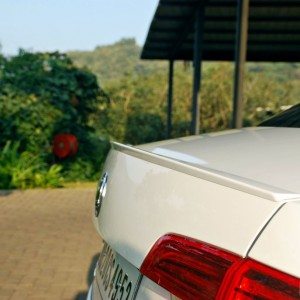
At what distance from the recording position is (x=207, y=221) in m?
1.41

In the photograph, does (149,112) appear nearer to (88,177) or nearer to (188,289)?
(88,177)

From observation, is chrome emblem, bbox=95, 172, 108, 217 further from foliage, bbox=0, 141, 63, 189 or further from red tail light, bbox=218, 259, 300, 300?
foliage, bbox=0, 141, 63, 189

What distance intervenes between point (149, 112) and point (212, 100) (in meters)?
2.17

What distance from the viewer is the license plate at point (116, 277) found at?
174 cm

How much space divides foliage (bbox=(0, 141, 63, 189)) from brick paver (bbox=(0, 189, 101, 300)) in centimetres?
65

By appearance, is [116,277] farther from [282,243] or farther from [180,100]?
[180,100]

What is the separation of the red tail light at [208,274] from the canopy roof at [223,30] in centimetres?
696

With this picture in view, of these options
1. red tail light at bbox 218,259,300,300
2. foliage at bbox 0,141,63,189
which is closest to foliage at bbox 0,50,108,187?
foliage at bbox 0,141,63,189

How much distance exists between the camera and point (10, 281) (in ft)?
15.5

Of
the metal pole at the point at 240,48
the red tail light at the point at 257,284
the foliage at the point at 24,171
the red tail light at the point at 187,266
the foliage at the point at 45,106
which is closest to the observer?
the red tail light at the point at 257,284

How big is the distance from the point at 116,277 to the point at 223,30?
30.5 feet

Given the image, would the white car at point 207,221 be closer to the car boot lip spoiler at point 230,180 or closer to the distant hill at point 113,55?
the car boot lip spoiler at point 230,180

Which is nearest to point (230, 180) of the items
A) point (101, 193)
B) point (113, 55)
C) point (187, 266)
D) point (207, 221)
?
point (207, 221)

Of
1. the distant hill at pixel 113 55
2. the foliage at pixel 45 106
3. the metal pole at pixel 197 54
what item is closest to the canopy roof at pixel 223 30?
the metal pole at pixel 197 54
